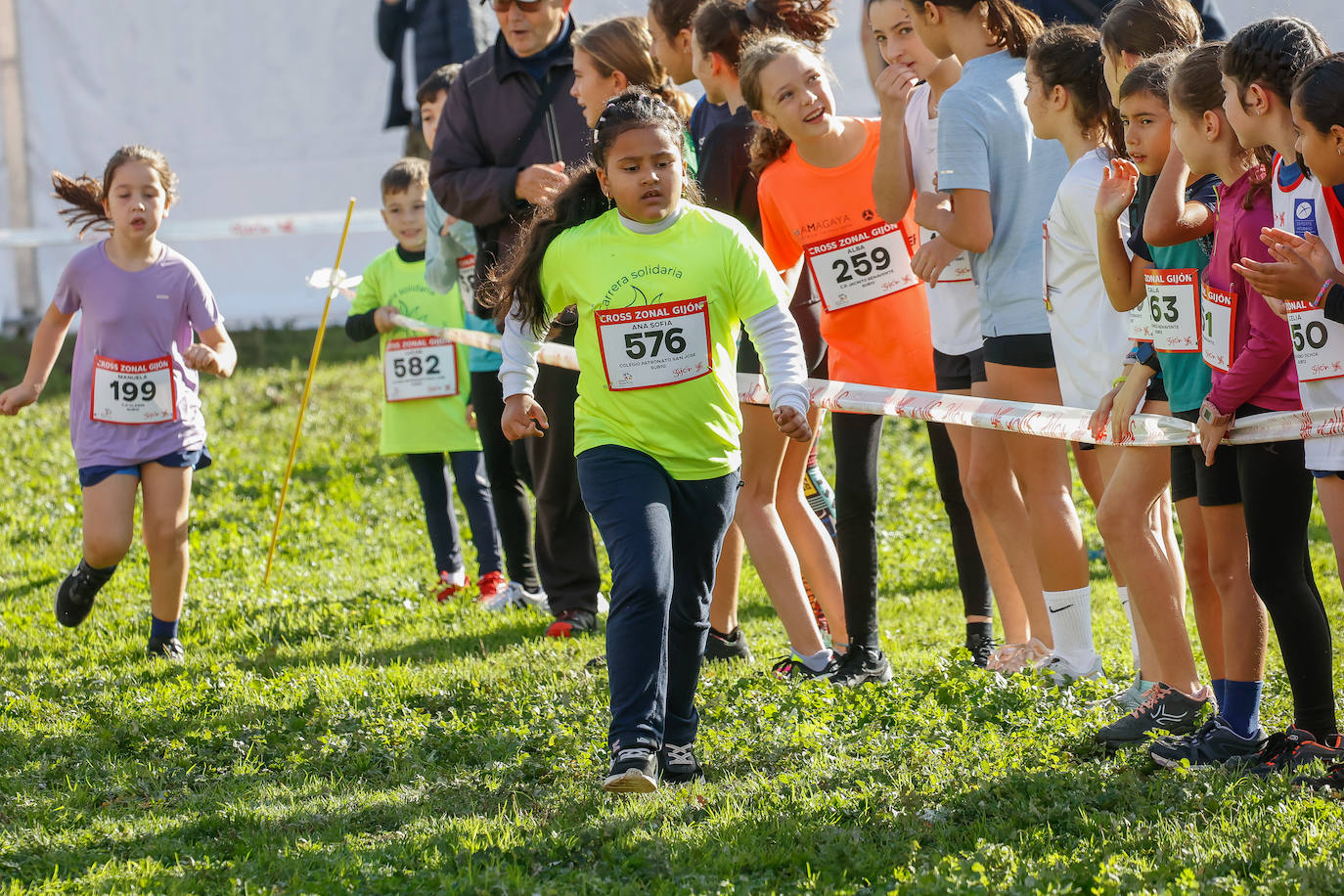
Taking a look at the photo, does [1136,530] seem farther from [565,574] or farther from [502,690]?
[565,574]

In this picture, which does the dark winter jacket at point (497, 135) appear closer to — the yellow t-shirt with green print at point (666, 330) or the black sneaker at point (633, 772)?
the yellow t-shirt with green print at point (666, 330)

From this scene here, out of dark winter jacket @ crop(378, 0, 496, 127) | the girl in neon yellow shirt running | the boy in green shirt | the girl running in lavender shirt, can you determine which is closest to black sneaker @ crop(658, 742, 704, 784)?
the girl in neon yellow shirt running

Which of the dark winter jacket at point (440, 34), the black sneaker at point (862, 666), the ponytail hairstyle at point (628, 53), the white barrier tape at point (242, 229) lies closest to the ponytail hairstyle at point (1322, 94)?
the black sneaker at point (862, 666)

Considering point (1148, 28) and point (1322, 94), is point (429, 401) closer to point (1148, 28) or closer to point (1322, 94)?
point (1148, 28)

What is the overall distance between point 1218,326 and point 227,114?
1287cm

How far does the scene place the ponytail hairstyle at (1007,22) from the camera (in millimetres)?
4906

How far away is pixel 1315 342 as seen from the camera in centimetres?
366

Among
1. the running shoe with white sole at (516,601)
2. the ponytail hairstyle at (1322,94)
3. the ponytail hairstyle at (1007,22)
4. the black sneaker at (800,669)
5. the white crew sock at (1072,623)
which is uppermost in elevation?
the ponytail hairstyle at (1007,22)

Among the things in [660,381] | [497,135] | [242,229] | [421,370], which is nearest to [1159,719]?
[660,381]

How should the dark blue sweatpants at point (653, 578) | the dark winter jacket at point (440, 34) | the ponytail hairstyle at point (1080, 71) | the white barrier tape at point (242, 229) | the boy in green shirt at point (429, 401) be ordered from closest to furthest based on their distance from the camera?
the dark blue sweatpants at point (653, 578), the ponytail hairstyle at point (1080, 71), the boy in green shirt at point (429, 401), the dark winter jacket at point (440, 34), the white barrier tape at point (242, 229)

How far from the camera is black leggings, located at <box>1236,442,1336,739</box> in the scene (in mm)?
3863

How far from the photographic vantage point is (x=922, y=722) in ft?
14.7

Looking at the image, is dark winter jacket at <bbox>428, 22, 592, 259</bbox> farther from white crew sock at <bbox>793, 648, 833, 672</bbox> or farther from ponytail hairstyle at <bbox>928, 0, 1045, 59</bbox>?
white crew sock at <bbox>793, 648, 833, 672</bbox>

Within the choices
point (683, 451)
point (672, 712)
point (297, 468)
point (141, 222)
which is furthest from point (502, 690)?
point (297, 468)
